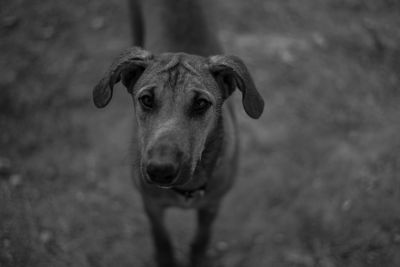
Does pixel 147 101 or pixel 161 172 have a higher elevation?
pixel 147 101

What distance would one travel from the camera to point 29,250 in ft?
15.2

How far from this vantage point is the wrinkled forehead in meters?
3.31

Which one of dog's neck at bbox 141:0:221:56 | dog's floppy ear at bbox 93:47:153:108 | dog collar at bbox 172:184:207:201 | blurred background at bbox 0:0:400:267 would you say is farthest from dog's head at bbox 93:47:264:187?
blurred background at bbox 0:0:400:267

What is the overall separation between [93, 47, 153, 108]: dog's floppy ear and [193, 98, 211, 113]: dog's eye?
2.09ft

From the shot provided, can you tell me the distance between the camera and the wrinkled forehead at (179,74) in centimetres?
331

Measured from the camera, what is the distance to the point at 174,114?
3.19 m

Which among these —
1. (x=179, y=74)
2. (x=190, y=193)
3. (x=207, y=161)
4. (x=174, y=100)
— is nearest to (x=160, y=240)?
(x=190, y=193)

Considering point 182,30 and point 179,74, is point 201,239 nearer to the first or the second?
point 179,74

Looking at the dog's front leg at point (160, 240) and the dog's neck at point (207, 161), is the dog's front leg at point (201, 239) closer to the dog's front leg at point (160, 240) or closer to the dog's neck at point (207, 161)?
the dog's front leg at point (160, 240)

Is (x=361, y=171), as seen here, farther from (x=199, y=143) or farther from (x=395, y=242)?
(x=199, y=143)

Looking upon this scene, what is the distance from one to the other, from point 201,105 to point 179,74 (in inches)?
12.5

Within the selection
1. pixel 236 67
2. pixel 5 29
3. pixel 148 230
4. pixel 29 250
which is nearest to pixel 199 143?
pixel 236 67

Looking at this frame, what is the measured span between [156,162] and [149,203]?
1.33 m

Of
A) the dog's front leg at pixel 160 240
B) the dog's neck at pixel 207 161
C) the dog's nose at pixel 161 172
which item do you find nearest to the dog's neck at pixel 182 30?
the dog's neck at pixel 207 161
